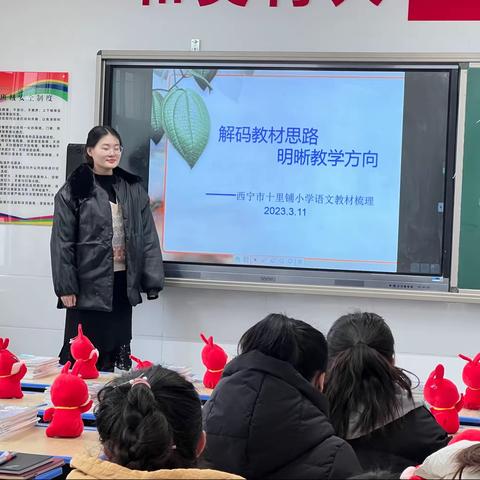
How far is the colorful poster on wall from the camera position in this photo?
5008mm

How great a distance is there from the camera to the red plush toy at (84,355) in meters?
3.18

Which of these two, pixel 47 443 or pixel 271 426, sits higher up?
pixel 271 426

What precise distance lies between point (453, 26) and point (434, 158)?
2.31 ft

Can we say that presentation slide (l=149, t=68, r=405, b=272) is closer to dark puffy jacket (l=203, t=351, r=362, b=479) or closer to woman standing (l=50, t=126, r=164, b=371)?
woman standing (l=50, t=126, r=164, b=371)

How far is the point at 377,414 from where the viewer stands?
2143 mm

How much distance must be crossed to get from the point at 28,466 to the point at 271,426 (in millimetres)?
641

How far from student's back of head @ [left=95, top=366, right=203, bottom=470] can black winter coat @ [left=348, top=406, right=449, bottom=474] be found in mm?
601

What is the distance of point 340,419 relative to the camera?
2.16m

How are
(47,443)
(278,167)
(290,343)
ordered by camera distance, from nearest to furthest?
(290,343)
(47,443)
(278,167)

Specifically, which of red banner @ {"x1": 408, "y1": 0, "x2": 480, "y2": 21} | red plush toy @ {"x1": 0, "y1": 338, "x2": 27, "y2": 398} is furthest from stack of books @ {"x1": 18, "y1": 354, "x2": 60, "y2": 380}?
red banner @ {"x1": 408, "y1": 0, "x2": 480, "y2": 21}

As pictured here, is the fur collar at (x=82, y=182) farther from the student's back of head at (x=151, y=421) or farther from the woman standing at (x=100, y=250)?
the student's back of head at (x=151, y=421)

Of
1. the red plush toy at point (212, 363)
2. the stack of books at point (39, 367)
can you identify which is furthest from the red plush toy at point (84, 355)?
the red plush toy at point (212, 363)

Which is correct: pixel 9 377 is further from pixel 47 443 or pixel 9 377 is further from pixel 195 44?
pixel 195 44

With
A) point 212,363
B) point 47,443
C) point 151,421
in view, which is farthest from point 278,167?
point 151,421
